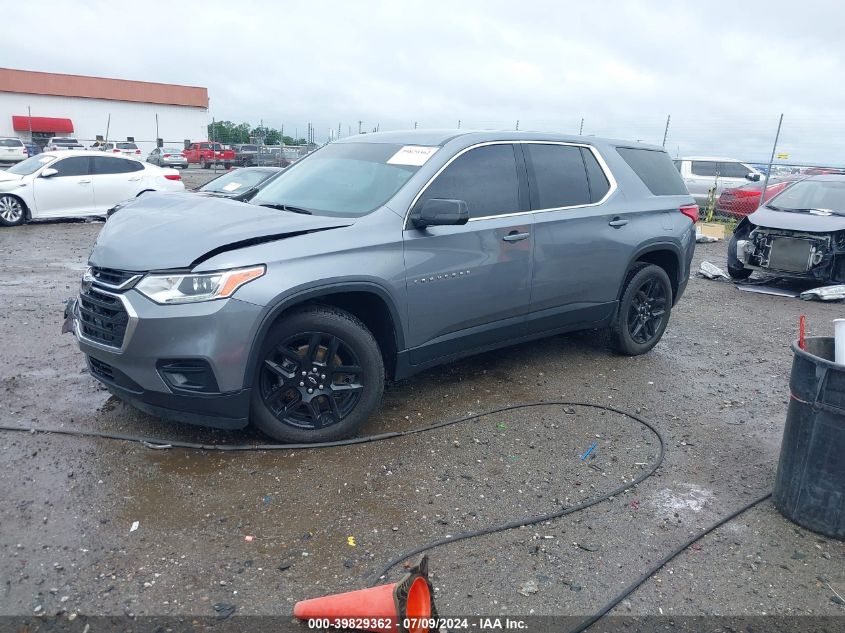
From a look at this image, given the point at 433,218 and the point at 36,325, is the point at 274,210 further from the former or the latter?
the point at 36,325

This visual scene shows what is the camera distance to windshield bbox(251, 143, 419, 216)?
4.30 meters

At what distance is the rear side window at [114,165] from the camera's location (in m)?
14.0

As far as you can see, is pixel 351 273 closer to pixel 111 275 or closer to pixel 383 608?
pixel 111 275

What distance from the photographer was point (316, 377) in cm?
389

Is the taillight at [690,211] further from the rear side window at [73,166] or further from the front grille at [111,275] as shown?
the rear side window at [73,166]

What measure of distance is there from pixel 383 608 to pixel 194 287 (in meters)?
1.91

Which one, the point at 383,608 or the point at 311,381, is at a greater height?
the point at 311,381

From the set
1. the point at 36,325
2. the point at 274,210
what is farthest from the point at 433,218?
the point at 36,325

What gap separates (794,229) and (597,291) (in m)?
4.92

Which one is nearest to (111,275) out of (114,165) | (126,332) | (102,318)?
(102,318)

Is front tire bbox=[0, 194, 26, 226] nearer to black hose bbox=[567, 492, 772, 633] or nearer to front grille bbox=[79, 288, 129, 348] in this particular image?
front grille bbox=[79, 288, 129, 348]

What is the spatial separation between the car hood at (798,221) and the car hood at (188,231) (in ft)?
23.5

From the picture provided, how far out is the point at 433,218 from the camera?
13.3 ft

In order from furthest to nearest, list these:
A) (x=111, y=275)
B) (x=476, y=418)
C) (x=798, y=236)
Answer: (x=798, y=236), (x=476, y=418), (x=111, y=275)
